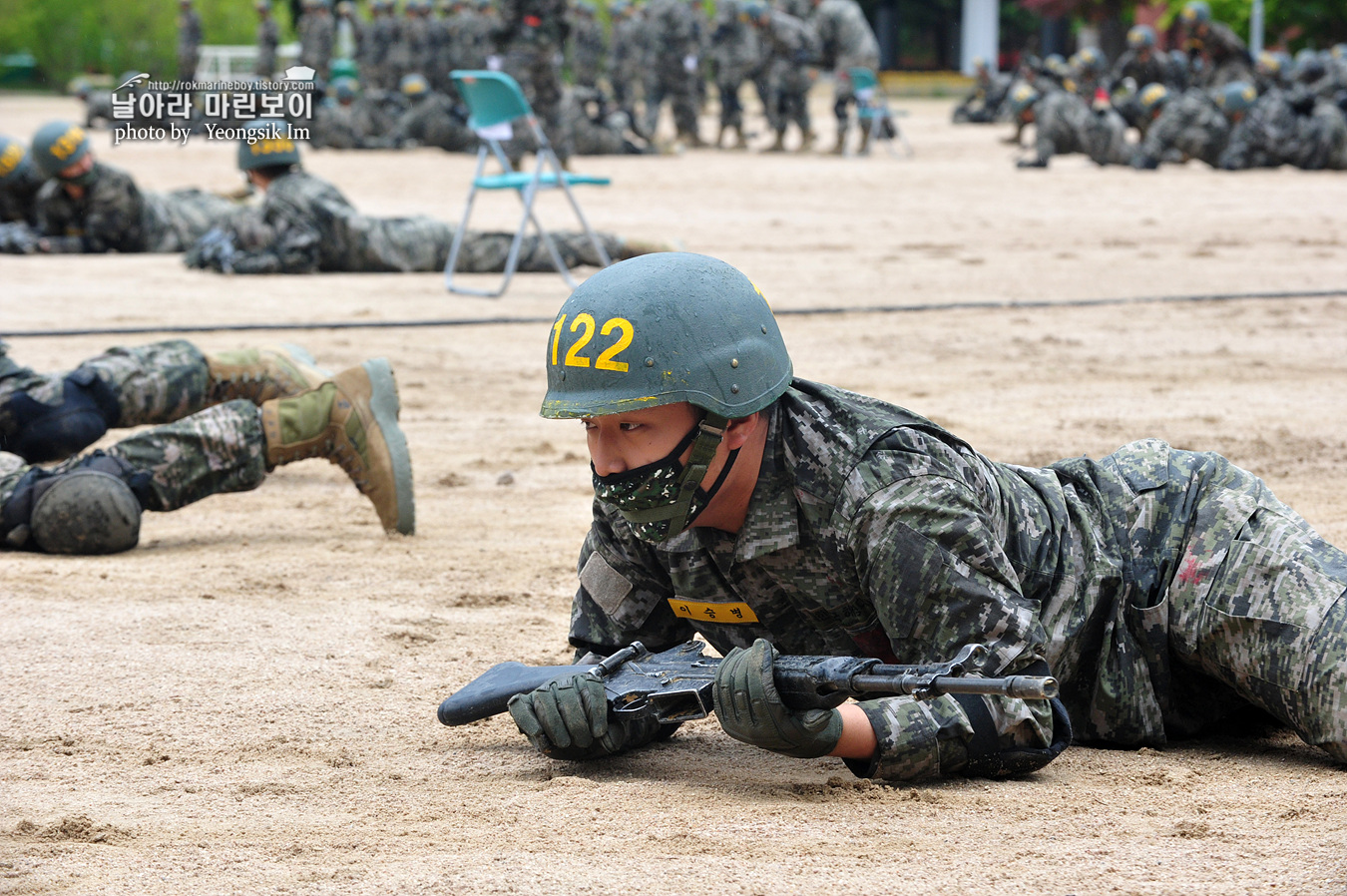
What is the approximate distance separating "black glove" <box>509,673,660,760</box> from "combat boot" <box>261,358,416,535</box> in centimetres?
171

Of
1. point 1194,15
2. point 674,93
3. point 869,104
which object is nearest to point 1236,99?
point 1194,15

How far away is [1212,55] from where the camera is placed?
1991cm

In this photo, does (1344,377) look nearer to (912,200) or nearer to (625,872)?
(625,872)

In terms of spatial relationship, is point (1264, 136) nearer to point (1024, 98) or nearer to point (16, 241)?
point (1024, 98)

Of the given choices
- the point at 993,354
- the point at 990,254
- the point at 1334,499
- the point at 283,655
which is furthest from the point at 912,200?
the point at 283,655

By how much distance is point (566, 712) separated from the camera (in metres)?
2.44

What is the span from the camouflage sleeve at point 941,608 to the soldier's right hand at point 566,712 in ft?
1.48

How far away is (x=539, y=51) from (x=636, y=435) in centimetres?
1336

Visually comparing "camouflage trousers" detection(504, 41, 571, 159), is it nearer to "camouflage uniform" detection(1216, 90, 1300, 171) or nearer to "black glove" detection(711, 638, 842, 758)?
"camouflage uniform" detection(1216, 90, 1300, 171)

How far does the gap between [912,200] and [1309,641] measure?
11.8m

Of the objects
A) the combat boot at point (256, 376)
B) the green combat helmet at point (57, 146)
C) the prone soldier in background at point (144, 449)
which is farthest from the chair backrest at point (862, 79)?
the prone soldier in background at point (144, 449)

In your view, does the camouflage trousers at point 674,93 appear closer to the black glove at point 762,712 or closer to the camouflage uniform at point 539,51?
the camouflage uniform at point 539,51

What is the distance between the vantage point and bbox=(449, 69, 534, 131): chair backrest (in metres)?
7.83

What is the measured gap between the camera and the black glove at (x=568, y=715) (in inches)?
96.0
